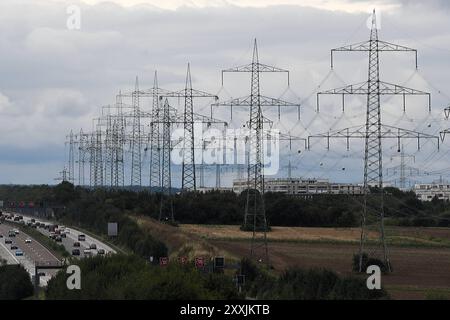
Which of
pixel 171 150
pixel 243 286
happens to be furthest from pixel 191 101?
pixel 243 286

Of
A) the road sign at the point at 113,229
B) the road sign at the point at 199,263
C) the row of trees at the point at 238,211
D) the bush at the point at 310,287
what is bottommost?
the bush at the point at 310,287

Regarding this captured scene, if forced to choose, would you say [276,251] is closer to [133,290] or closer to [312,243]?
[312,243]

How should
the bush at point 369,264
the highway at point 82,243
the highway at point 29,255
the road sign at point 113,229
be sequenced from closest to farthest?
the bush at point 369,264 < the highway at point 29,255 < the highway at point 82,243 < the road sign at point 113,229

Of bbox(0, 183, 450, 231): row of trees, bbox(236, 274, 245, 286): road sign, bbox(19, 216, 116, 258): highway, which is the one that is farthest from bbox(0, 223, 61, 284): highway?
bbox(236, 274, 245, 286): road sign

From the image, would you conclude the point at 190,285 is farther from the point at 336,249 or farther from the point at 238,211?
the point at 238,211

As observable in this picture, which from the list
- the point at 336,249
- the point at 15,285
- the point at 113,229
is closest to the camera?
the point at 15,285

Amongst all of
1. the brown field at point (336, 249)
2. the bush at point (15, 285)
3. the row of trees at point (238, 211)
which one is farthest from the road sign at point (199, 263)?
the row of trees at point (238, 211)

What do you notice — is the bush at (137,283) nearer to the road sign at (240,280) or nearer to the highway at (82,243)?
the road sign at (240,280)

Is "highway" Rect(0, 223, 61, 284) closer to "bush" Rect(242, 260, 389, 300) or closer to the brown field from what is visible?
the brown field

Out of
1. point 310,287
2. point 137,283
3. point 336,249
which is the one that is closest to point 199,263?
point 310,287
